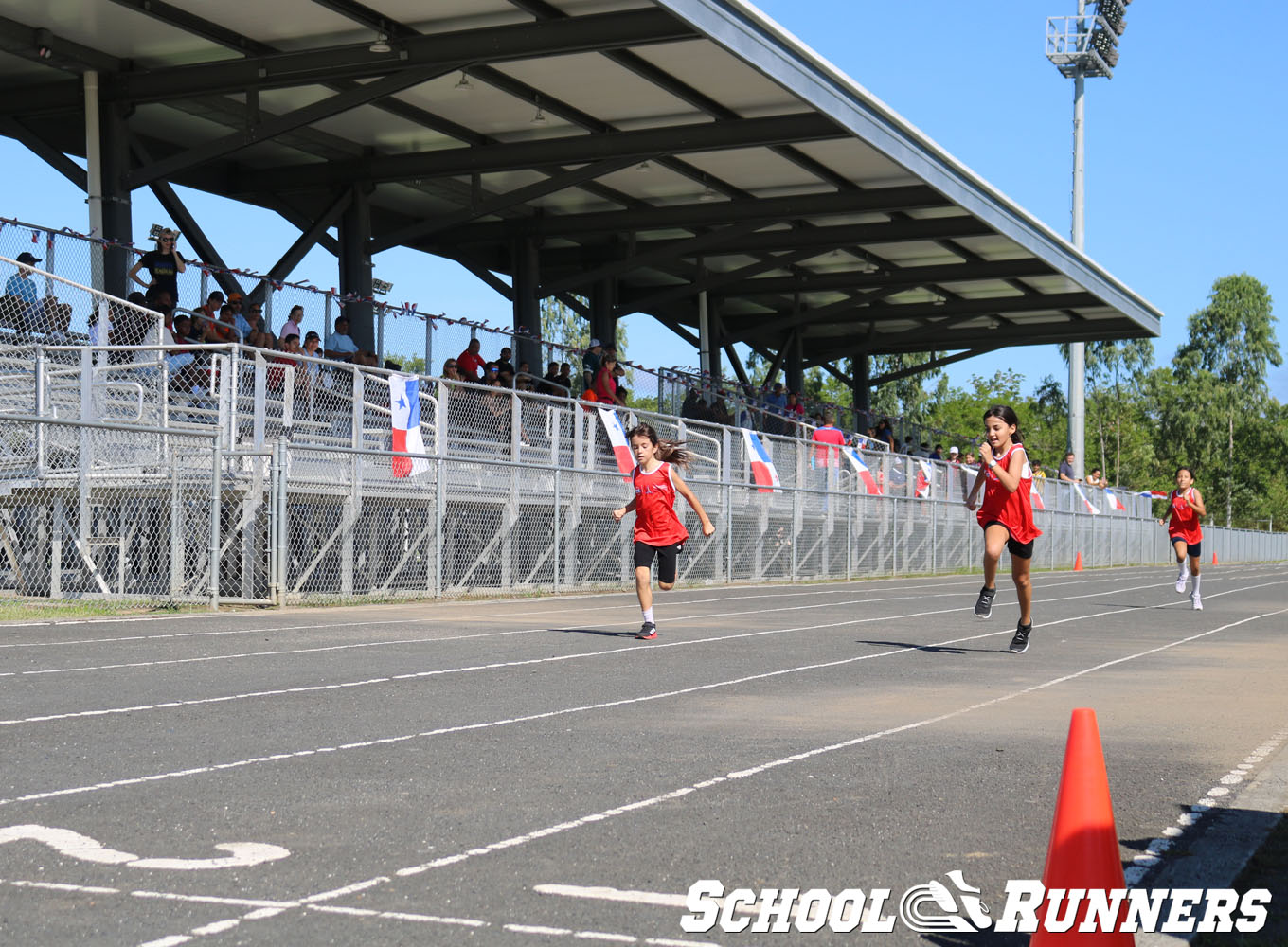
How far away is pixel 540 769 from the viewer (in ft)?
22.8

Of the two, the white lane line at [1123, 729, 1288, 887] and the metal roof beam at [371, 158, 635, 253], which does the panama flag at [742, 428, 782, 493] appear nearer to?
the metal roof beam at [371, 158, 635, 253]

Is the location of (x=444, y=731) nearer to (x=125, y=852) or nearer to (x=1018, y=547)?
(x=125, y=852)

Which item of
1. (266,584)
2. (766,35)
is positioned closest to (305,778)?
(266,584)

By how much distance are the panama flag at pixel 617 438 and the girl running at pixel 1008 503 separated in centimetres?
875

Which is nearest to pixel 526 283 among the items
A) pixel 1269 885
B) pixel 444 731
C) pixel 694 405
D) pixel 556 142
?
pixel 694 405

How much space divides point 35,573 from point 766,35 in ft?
41.6

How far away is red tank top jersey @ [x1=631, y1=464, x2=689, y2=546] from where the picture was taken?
14219 millimetres

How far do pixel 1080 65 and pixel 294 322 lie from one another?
4551 centimetres

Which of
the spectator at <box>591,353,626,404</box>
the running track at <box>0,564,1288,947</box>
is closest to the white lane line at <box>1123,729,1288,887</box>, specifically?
the running track at <box>0,564,1288,947</box>

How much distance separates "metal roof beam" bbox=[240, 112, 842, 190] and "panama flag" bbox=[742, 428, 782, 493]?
4894 mm

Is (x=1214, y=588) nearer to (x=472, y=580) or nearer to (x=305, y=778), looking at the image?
(x=472, y=580)

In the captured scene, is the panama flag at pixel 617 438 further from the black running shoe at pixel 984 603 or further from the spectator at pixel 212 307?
the black running shoe at pixel 984 603

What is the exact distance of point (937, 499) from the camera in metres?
32.1

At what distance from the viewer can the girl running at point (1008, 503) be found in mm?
12914
